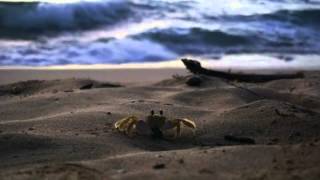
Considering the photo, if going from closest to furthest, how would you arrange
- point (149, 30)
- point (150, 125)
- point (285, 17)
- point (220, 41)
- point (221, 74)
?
point (150, 125) → point (221, 74) → point (220, 41) → point (149, 30) → point (285, 17)

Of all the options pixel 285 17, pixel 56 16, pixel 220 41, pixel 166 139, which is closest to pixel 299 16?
pixel 285 17

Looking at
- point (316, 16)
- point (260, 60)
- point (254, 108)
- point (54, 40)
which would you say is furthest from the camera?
point (316, 16)

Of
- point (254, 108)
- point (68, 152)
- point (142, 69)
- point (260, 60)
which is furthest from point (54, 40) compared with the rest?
point (68, 152)

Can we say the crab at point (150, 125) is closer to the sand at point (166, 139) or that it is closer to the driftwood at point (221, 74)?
the sand at point (166, 139)

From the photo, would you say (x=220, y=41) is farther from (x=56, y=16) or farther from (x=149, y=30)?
(x=56, y=16)

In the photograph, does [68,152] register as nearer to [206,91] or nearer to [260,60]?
[206,91]

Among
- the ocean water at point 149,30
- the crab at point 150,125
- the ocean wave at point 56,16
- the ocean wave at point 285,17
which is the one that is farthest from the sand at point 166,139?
the ocean wave at point 285,17
